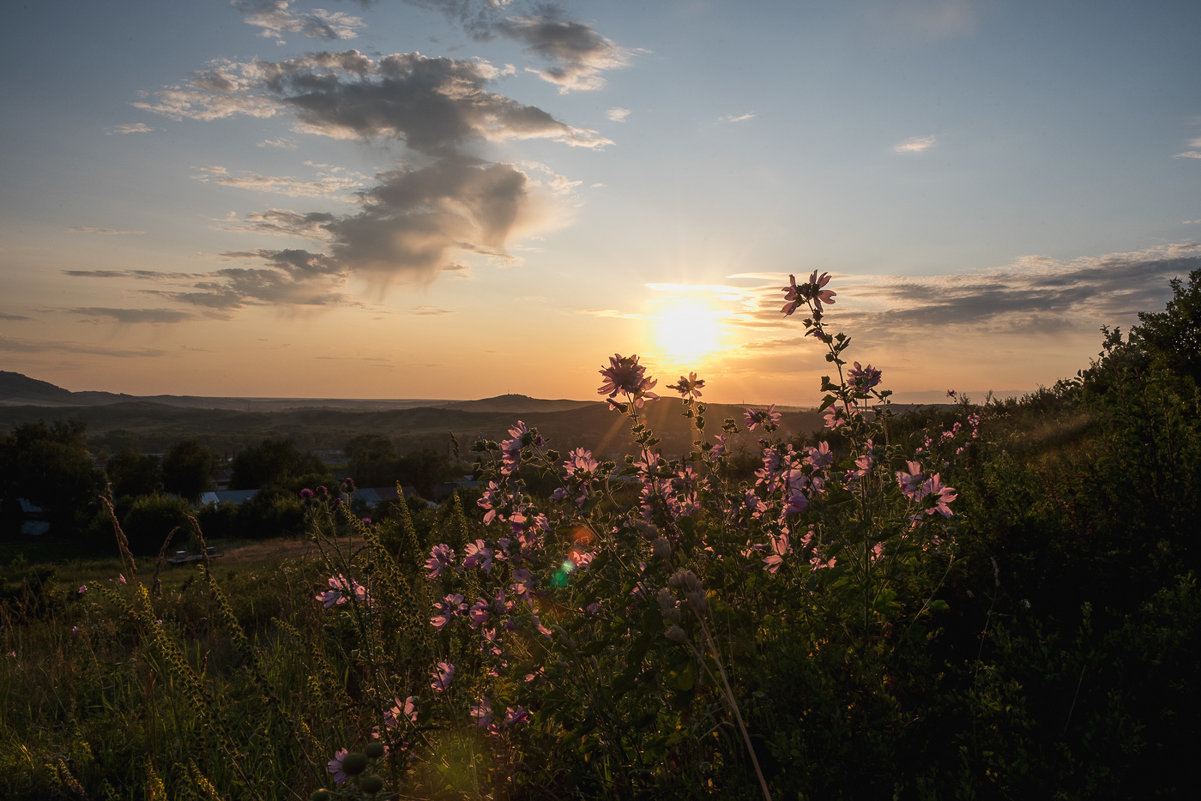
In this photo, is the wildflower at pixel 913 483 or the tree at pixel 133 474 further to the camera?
the tree at pixel 133 474

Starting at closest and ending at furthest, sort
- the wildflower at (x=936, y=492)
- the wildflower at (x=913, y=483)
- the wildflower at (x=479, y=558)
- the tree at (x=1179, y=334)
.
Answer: the wildflower at (x=936, y=492), the wildflower at (x=913, y=483), the wildflower at (x=479, y=558), the tree at (x=1179, y=334)

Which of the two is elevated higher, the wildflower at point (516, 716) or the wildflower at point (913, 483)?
the wildflower at point (913, 483)

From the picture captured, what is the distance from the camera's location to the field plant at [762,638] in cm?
207

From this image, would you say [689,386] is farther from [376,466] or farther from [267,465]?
[267,465]

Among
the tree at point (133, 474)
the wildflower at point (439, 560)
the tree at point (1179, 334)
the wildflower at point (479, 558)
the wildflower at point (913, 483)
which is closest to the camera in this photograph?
the wildflower at point (913, 483)

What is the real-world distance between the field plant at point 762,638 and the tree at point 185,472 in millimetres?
64207

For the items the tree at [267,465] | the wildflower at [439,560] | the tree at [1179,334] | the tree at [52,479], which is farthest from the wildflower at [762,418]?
the tree at [267,465]

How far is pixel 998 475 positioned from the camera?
4164 mm

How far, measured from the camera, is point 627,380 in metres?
2.87

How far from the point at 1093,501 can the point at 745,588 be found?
7.46 feet

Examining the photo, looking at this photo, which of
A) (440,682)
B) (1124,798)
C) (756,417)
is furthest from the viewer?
(756,417)

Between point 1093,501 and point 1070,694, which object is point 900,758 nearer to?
point 1070,694

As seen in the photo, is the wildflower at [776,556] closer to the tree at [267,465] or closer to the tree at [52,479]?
the tree at [52,479]

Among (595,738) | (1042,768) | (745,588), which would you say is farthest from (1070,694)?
(595,738)
